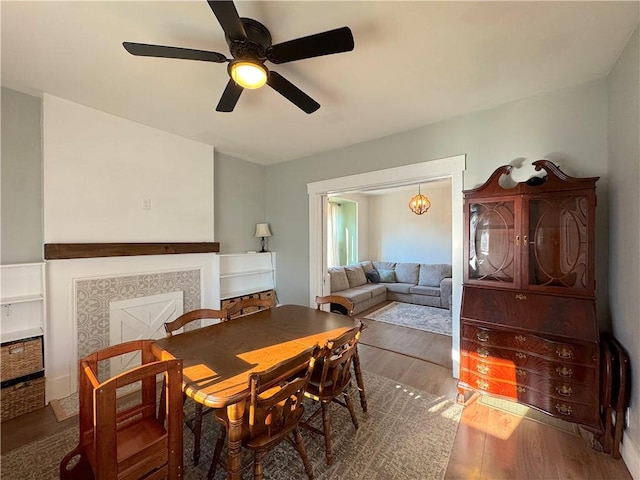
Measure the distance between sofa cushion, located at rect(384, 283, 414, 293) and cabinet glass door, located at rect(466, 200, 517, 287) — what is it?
3.42 m

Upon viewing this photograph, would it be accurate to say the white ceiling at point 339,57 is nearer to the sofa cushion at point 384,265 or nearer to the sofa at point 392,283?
the sofa at point 392,283

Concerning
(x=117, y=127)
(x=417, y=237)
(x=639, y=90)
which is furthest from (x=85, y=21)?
(x=417, y=237)

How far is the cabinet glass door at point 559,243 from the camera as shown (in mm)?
1879

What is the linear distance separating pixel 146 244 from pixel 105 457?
2.08m

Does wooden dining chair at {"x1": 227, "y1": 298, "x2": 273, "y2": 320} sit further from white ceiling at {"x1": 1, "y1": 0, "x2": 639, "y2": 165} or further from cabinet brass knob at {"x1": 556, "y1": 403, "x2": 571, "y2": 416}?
cabinet brass knob at {"x1": 556, "y1": 403, "x2": 571, "y2": 416}

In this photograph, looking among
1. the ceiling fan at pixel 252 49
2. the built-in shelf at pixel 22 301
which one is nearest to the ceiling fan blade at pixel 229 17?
the ceiling fan at pixel 252 49

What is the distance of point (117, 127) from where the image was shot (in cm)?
261

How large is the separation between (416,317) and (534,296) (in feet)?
9.15

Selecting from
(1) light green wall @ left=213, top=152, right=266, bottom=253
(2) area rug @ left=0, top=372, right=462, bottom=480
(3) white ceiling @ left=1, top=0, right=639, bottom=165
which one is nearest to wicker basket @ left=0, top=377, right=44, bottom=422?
(2) area rug @ left=0, top=372, right=462, bottom=480

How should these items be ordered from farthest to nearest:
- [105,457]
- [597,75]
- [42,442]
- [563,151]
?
[563,151], [597,75], [42,442], [105,457]

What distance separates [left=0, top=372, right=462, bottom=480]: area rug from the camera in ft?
5.13

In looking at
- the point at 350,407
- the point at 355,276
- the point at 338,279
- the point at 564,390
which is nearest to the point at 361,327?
the point at 350,407

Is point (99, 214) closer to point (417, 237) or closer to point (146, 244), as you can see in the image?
point (146, 244)

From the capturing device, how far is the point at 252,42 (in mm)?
1401
